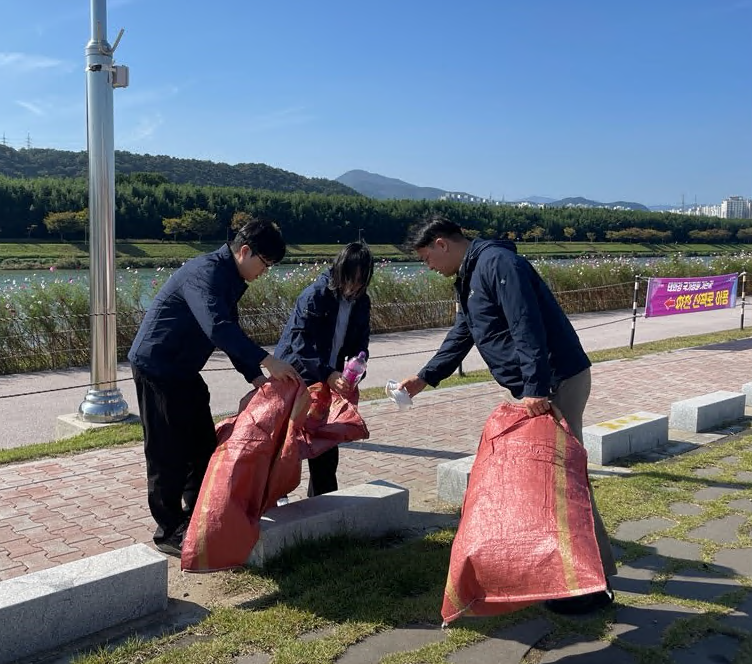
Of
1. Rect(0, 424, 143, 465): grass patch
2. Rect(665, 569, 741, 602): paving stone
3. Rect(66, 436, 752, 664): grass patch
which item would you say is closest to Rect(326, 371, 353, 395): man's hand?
Rect(66, 436, 752, 664): grass patch

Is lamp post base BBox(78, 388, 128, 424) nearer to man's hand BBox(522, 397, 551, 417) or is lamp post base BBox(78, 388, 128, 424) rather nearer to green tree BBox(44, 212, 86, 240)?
man's hand BBox(522, 397, 551, 417)

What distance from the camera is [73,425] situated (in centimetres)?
691

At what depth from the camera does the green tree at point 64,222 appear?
136ft

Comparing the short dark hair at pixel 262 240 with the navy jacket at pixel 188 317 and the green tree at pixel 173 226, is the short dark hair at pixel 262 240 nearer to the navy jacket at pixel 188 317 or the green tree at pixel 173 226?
the navy jacket at pixel 188 317

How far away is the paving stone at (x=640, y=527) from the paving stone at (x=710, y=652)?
1.13 m

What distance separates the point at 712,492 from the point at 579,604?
2267 millimetres

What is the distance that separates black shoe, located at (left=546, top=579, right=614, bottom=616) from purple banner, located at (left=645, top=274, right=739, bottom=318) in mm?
11249

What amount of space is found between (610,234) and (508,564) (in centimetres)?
5924

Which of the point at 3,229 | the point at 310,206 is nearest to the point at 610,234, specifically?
the point at 310,206

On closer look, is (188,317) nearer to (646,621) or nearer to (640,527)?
(646,621)

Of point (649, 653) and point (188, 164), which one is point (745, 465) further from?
point (188, 164)

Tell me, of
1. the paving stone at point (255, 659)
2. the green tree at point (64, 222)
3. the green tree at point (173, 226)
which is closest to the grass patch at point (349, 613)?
the paving stone at point (255, 659)

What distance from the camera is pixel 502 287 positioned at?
320 cm

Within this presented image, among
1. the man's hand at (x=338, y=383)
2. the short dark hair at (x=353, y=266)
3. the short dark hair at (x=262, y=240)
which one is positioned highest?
the short dark hair at (x=262, y=240)
